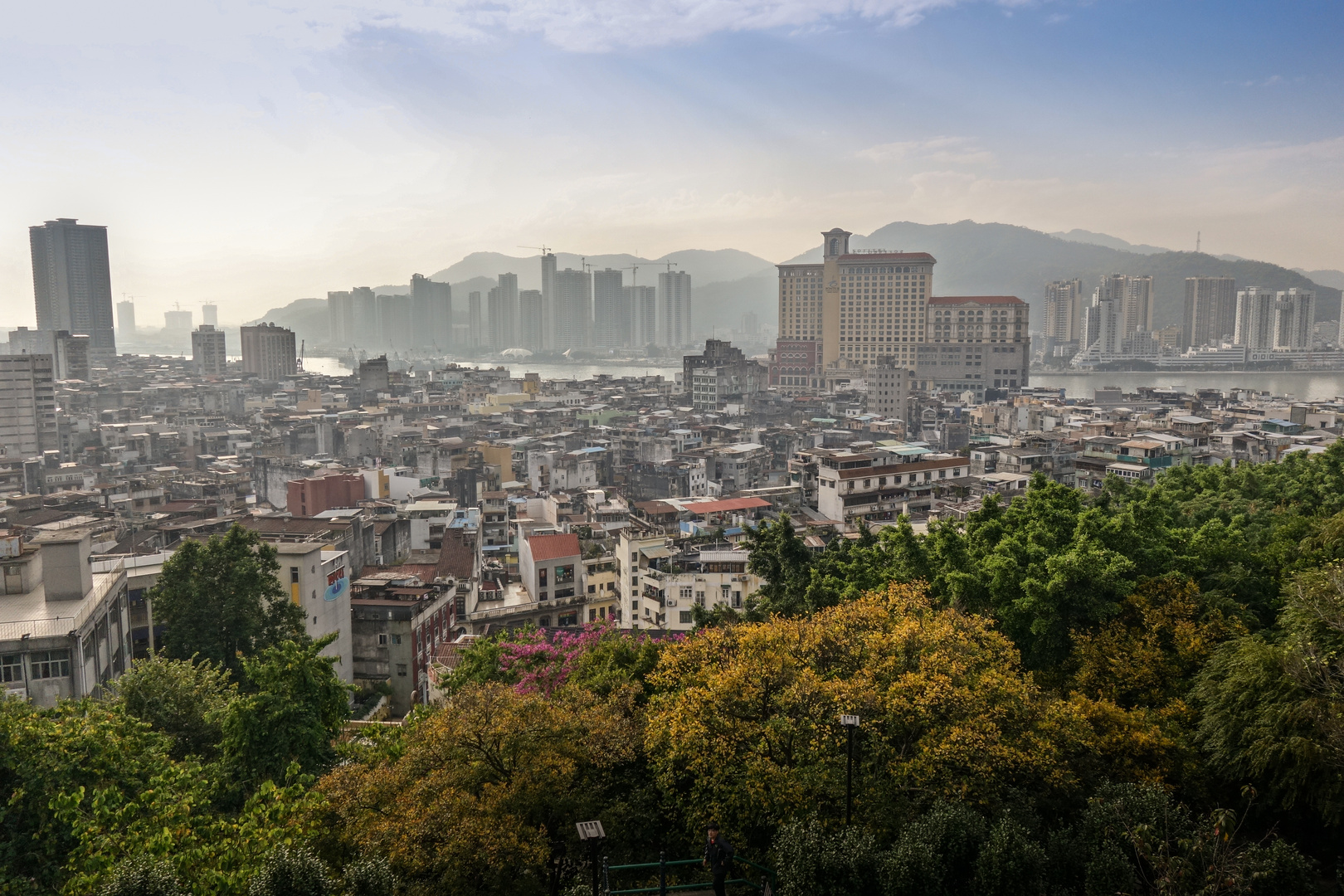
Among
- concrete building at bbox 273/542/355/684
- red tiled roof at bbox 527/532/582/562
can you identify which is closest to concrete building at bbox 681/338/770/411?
red tiled roof at bbox 527/532/582/562

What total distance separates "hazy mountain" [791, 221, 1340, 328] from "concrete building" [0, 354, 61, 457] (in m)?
90.9

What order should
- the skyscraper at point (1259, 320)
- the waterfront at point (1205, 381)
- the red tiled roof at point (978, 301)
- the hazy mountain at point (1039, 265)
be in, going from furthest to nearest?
the hazy mountain at point (1039, 265) < the skyscraper at point (1259, 320) < the waterfront at point (1205, 381) < the red tiled roof at point (978, 301)

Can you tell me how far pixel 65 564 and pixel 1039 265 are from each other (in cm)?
13798

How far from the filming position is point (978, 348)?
57156 millimetres

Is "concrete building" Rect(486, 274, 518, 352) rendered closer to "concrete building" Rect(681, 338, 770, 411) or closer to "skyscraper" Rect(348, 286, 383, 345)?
"skyscraper" Rect(348, 286, 383, 345)

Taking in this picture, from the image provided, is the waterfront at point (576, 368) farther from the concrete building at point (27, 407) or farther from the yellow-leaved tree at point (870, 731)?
the yellow-leaved tree at point (870, 731)

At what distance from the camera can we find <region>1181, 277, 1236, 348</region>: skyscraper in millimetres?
84625

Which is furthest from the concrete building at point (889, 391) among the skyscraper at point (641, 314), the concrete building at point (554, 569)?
the skyscraper at point (641, 314)

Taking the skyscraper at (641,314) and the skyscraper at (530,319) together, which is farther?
the skyscraper at (641,314)

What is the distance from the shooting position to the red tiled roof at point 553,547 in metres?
15.0

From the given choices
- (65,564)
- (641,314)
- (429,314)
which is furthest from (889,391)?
(429,314)

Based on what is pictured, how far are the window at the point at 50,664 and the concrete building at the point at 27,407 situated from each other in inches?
1168

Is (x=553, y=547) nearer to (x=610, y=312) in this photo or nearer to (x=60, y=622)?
(x=60, y=622)

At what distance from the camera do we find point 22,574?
962 cm
